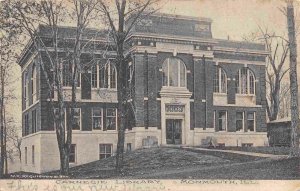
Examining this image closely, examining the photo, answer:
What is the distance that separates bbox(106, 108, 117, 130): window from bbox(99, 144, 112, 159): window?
804 millimetres

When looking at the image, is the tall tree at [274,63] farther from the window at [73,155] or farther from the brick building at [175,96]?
the window at [73,155]

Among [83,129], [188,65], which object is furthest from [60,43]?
[188,65]

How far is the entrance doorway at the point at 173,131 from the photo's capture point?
751 inches

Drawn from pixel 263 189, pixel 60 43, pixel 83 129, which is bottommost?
pixel 263 189

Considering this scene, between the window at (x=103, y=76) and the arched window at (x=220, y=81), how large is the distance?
4.11 m

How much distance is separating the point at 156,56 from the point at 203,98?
2.36 metres

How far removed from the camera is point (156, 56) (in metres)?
19.1

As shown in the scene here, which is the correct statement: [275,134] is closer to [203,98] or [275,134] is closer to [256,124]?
[256,124]

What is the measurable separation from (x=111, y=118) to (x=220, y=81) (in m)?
4.33

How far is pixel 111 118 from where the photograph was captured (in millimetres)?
18531

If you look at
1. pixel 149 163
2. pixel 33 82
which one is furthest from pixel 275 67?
pixel 33 82

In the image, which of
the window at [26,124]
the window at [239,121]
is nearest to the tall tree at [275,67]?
the window at [239,121]

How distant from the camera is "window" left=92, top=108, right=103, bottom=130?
61.0 feet

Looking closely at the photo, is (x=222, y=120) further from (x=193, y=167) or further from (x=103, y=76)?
(x=193, y=167)
